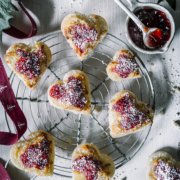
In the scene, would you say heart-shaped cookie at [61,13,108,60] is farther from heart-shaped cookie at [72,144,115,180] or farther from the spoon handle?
heart-shaped cookie at [72,144,115,180]

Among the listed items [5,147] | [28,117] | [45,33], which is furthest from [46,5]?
[5,147]

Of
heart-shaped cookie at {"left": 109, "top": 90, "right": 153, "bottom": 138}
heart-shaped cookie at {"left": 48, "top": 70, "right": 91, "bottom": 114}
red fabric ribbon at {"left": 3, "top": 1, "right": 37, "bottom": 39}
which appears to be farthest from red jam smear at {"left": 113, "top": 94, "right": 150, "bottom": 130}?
red fabric ribbon at {"left": 3, "top": 1, "right": 37, "bottom": 39}

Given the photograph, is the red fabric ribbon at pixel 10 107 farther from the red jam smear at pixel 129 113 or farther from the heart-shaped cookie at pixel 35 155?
the red jam smear at pixel 129 113

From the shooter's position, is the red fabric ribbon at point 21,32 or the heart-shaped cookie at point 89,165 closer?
the heart-shaped cookie at point 89,165

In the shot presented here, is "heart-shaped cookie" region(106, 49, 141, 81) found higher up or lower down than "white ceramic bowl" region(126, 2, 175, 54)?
lower down

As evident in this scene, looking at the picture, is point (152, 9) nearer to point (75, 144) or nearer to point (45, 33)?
point (45, 33)

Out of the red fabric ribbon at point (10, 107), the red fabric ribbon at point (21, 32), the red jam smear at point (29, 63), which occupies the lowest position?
the red fabric ribbon at point (10, 107)

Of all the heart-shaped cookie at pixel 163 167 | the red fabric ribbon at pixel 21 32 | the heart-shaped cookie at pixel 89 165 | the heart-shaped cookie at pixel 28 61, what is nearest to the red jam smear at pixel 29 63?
the heart-shaped cookie at pixel 28 61
